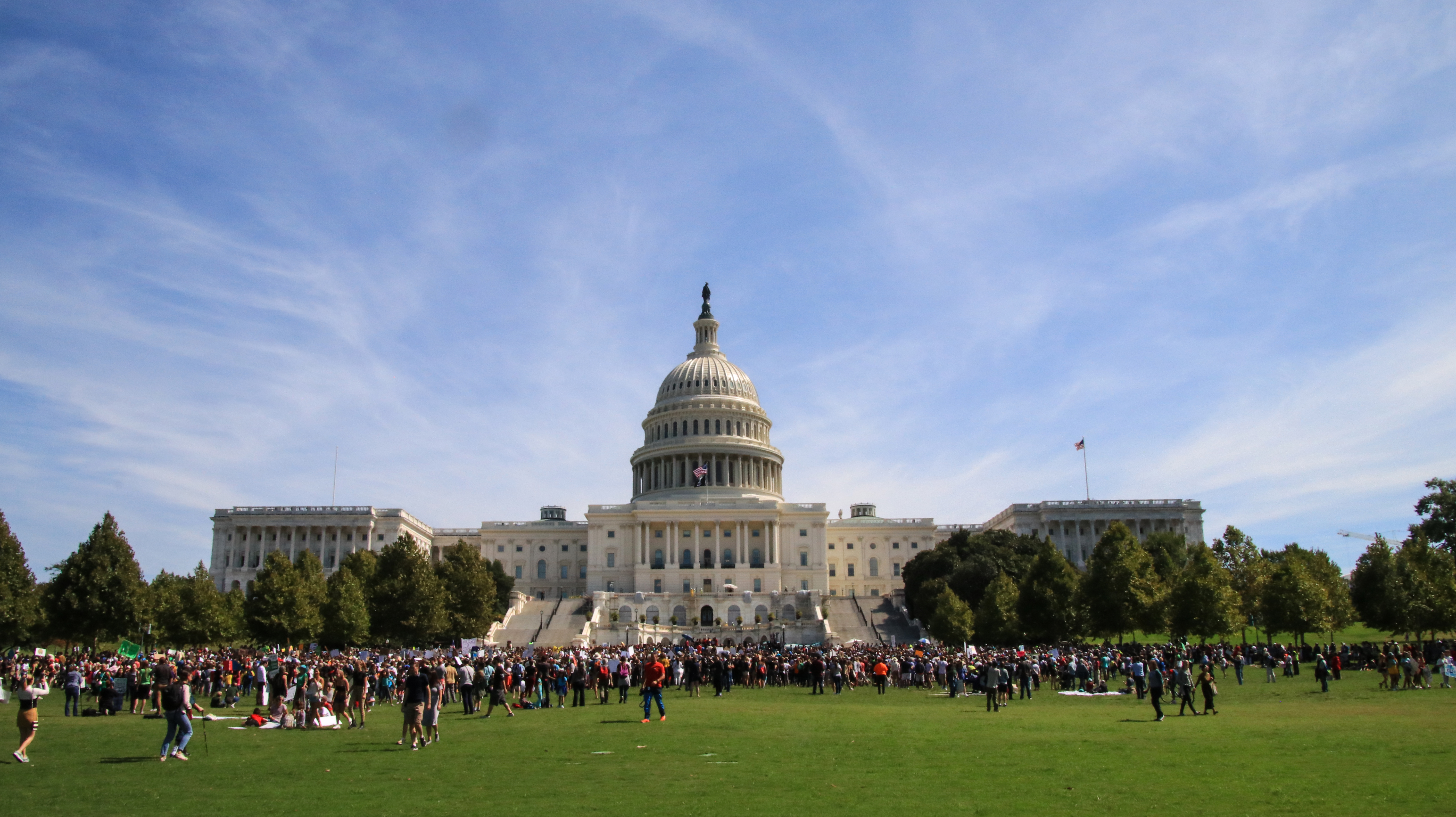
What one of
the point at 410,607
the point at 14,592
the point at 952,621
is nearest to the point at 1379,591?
the point at 952,621

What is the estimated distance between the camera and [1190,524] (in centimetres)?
13925

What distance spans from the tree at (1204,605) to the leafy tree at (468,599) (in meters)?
50.4

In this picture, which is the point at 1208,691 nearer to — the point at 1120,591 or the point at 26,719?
the point at 26,719

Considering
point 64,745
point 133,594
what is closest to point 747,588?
point 133,594

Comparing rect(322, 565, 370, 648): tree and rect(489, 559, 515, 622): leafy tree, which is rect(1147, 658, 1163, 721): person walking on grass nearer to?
rect(322, 565, 370, 648): tree

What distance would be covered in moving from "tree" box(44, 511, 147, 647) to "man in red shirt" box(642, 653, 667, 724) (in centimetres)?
4838

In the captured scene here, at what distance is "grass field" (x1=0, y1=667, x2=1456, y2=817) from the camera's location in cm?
1562

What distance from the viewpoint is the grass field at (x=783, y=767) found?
15617 millimetres

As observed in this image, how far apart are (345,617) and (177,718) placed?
5113 cm

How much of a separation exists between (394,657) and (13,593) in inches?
993

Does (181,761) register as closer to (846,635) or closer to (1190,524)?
(846,635)

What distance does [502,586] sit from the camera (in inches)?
4510

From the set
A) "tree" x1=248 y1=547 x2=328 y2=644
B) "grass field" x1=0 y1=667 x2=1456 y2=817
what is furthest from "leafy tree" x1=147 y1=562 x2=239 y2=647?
"grass field" x1=0 y1=667 x2=1456 y2=817

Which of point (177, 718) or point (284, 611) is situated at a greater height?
point (284, 611)
